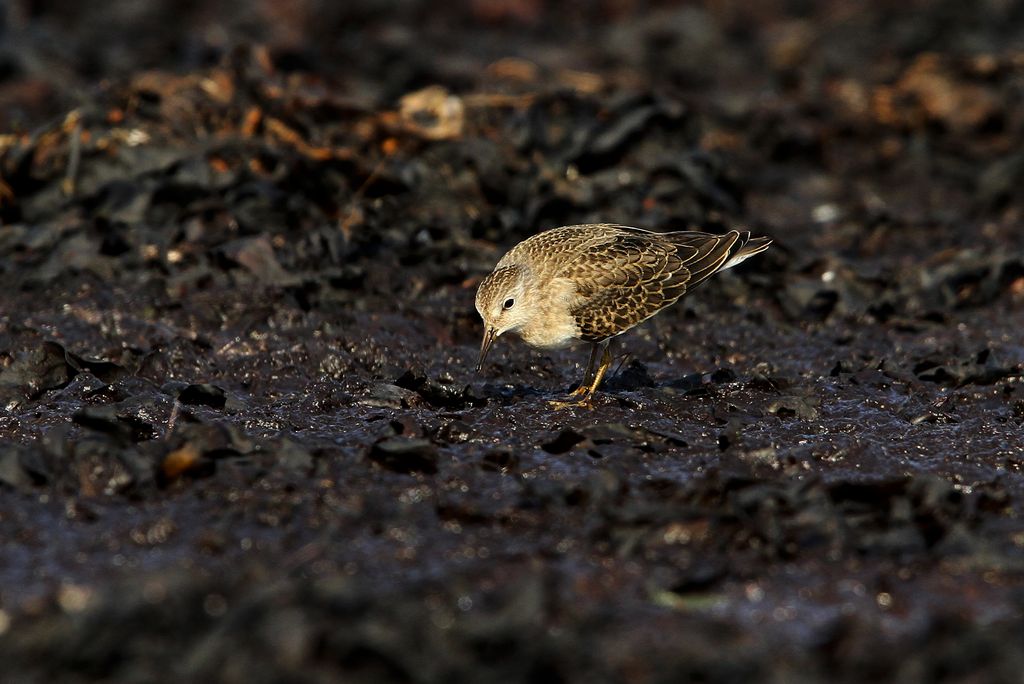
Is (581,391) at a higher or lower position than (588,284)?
lower

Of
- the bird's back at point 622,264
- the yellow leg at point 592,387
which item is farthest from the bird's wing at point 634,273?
the yellow leg at point 592,387

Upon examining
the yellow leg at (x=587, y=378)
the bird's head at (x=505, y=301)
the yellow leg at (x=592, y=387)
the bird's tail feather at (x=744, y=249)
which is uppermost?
the bird's head at (x=505, y=301)

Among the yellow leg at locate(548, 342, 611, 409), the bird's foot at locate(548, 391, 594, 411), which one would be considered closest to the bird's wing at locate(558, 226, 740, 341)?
the yellow leg at locate(548, 342, 611, 409)

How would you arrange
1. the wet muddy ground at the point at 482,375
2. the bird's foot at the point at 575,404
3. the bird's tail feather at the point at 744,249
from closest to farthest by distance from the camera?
the wet muddy ground at the point at 482,375 < the bird's foot at the point at 575,404 < the bird's tail feather at the point at 744,249

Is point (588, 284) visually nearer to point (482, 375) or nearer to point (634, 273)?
point (634, 273)

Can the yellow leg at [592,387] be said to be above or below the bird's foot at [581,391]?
above

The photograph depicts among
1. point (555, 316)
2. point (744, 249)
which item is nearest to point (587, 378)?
point (555, 316)

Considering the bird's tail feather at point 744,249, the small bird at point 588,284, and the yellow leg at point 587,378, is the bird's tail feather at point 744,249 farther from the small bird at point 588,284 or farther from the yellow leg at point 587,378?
the yellow leg at point 587,378

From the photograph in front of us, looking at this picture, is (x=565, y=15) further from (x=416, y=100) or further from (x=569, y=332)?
(x=569, y=332)
